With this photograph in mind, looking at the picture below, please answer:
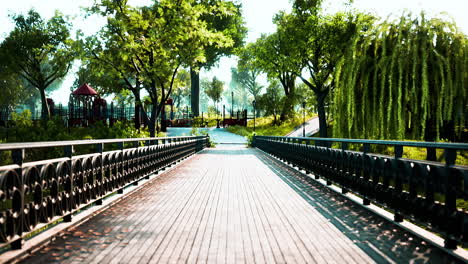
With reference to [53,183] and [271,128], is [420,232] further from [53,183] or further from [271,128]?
[271,128]

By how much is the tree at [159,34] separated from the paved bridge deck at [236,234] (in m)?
11.2

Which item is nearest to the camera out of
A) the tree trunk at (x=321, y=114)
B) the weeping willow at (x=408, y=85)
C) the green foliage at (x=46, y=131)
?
the weeping willow at (x=408, y=85)

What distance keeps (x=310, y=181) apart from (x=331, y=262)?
6.92 m

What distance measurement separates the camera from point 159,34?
17.8m

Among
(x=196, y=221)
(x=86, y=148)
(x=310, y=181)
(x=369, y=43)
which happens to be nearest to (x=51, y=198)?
(x=196, y=221)

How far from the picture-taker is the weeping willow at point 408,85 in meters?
13.4

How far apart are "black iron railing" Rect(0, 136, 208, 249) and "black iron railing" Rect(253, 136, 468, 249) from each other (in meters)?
4.44

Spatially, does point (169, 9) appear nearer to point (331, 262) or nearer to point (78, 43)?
point (78, 43)

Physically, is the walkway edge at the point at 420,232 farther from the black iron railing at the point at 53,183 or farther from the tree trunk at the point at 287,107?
the tree trunk at the point at 287,107

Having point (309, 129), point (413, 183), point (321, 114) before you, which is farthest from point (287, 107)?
point (413, 183)

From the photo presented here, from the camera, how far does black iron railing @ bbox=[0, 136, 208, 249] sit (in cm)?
403

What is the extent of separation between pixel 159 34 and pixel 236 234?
46.8ft

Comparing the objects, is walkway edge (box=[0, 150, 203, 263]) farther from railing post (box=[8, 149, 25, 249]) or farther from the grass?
the grass

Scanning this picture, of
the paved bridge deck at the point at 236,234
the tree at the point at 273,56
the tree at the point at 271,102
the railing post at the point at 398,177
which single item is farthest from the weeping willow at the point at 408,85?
the tree at the point at 271,102
